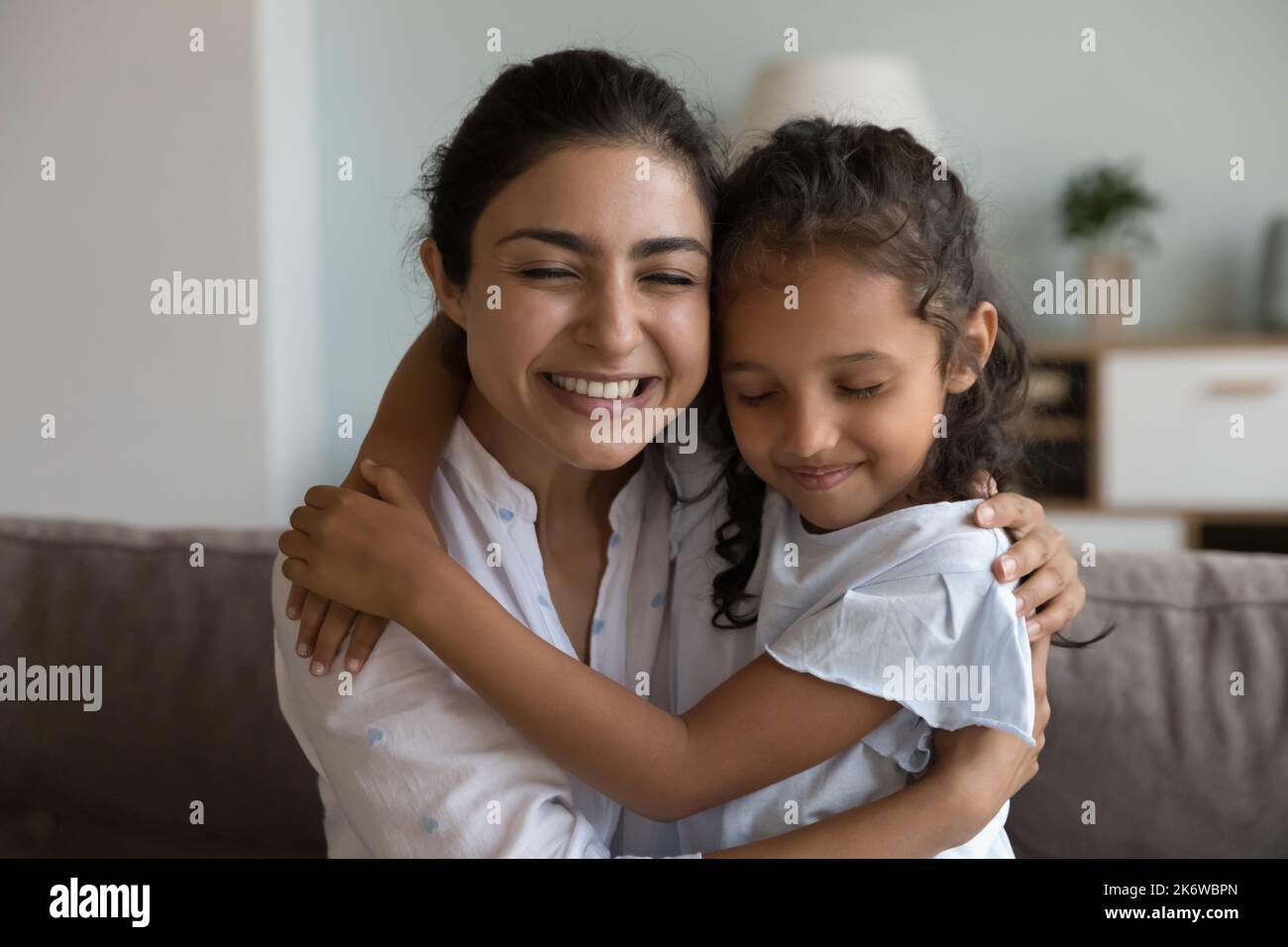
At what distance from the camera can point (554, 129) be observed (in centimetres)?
107

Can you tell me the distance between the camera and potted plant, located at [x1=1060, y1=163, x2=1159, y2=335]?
393cm

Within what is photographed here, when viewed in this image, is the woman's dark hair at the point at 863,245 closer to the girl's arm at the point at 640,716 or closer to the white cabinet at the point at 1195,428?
the girl's arm at the point at 640,716

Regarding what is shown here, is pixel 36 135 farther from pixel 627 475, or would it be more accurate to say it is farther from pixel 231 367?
pixel 627 475

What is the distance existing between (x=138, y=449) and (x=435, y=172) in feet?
8.45

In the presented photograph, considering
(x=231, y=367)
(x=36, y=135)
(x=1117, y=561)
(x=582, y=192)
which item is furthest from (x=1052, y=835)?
(x=36, y=135)

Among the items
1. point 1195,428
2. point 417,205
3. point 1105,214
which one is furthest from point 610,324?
point 1105,214

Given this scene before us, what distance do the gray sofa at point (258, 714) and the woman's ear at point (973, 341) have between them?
14.8 inches

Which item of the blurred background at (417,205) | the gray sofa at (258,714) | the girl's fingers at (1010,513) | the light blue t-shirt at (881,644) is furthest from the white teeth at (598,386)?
the blurred background at (417,205)

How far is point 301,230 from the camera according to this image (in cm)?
371

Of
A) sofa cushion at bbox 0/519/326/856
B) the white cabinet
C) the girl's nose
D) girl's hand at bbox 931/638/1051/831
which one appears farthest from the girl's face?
the white cabinet

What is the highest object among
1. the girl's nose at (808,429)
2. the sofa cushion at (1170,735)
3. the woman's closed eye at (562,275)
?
the woman's closed eye at (562,275)

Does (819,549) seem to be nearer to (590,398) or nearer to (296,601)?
(590,398)

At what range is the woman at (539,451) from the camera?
1.05 metres

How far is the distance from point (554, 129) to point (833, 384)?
0.33 m
